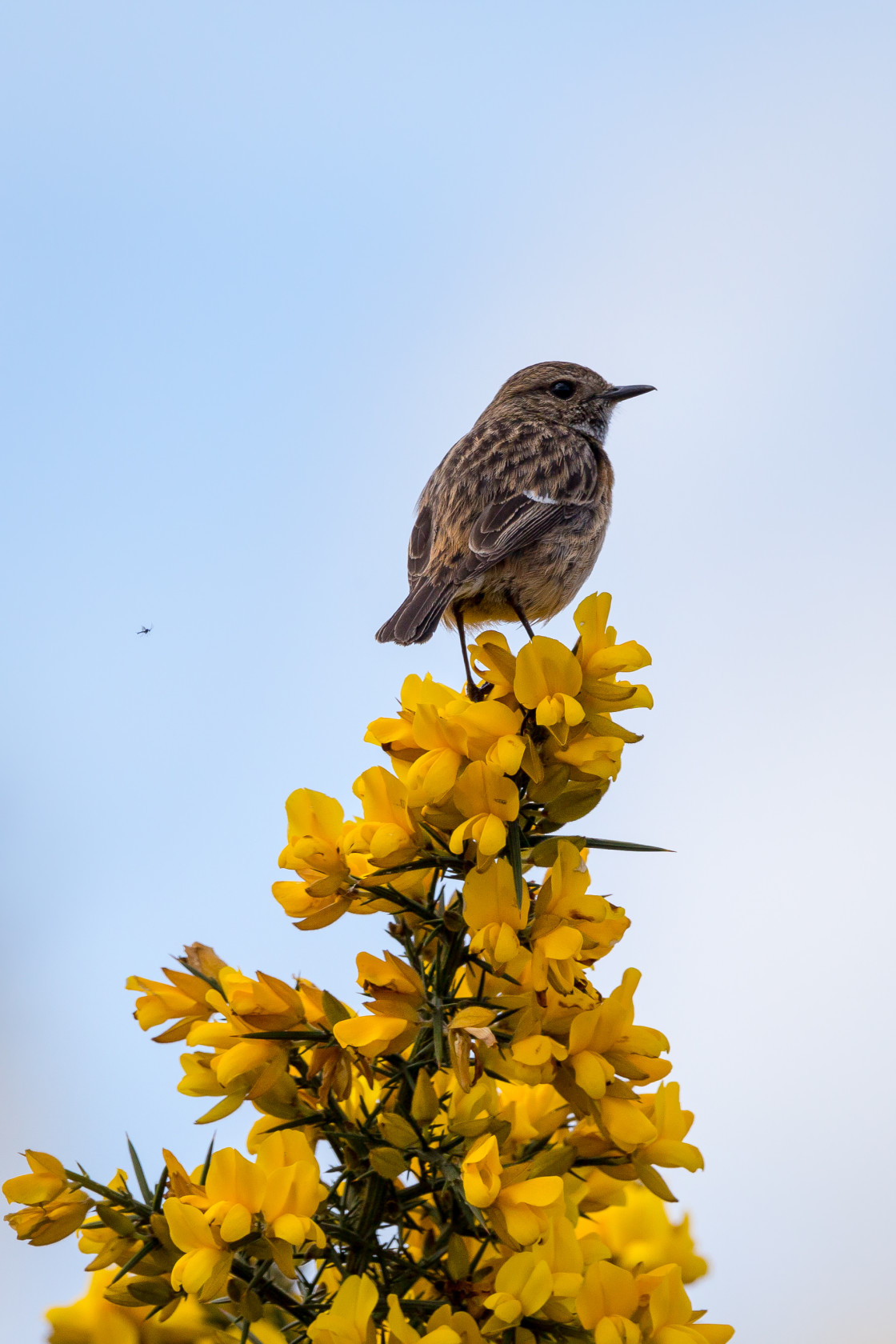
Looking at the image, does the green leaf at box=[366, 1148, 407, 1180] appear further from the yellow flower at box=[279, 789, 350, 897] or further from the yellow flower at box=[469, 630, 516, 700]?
the yellow flower at box=[469, 630, 516, 700]

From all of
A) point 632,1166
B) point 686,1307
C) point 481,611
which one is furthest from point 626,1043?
point 481,611

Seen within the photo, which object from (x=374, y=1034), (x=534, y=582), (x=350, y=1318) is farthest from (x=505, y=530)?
(x=350, y=1318)

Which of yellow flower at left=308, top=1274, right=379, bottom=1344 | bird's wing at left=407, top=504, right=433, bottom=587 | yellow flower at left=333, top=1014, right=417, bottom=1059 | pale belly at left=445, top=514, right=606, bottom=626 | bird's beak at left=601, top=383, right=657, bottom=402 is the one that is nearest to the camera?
yellow flower at left=308, top=1274, right=379, bottom=1344

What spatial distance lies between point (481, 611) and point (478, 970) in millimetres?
2155

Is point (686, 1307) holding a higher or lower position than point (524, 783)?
lower

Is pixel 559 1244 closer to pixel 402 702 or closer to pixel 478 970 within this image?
pixel 478 970

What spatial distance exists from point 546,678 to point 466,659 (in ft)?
4.58

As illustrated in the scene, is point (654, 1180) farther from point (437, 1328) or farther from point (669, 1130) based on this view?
point (437, 1328)

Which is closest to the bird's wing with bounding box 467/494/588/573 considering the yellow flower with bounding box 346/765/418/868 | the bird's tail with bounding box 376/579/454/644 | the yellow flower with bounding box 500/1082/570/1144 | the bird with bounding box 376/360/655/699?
the bird with bounding box 376/360/655/699

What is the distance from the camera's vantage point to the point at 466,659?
3906 millimetres

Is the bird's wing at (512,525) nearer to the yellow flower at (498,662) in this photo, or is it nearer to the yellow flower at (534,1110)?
the yellow flower at (498,662)

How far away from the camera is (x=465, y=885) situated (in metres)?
2.40

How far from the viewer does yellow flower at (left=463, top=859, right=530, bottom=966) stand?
234cm

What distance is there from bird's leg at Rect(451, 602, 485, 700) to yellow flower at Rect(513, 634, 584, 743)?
21.1 inches
